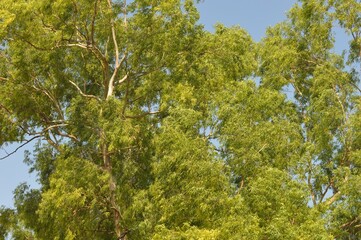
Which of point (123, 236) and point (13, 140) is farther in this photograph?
point (13, 140)

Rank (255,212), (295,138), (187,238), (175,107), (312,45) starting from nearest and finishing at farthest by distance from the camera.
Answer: (187,238) → (255,212) → (175,107) → (295,138) → (312,45)

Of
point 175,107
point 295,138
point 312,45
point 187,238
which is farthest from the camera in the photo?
point 312,45

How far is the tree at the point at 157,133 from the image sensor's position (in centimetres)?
1342

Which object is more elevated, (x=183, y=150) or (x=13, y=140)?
(x=13, y=140)

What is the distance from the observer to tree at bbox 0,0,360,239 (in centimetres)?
1342

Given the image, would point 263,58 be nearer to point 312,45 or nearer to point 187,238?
point 312,45

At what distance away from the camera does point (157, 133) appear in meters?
16.2

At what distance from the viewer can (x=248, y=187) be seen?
50.1 ft

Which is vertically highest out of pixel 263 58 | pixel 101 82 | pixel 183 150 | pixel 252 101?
pixel 263 58

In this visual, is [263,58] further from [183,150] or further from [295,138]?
[183,150]

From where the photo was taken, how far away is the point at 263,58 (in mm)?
22312

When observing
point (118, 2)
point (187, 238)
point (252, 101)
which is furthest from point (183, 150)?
point (118, 2)

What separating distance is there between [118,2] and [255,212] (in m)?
7.54

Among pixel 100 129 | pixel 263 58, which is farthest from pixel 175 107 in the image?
pixel 263 58
